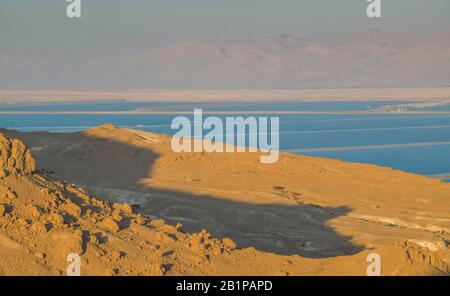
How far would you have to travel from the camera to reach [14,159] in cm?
1362

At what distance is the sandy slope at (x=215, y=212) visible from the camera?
38.7ft

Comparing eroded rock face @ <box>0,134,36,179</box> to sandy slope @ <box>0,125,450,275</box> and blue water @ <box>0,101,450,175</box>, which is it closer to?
sandy slope @ <box>0,125,450,275</box>

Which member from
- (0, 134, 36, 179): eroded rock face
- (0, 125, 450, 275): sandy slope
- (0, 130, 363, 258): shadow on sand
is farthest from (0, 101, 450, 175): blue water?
(0, 134, 36, 179): eroded rock face

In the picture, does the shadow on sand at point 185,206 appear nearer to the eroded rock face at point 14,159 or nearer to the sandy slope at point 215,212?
the sandy slope at point 215,212

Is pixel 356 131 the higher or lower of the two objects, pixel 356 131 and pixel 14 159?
the lower

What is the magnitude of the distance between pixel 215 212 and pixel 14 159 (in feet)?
29.0

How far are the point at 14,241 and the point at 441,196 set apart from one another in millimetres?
18954

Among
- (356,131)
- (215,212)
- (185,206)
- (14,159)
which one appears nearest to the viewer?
(14,159)

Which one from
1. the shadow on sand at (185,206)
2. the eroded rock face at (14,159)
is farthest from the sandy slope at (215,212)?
the eroded rock face at (14,159)

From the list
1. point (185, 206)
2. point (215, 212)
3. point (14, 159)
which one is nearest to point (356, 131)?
point (185, 206)

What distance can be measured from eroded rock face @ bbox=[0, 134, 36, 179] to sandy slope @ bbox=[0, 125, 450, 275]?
23 centimetres

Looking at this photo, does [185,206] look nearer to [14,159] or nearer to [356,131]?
[14,159]

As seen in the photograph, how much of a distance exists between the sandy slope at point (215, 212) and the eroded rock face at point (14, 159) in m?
0.23
